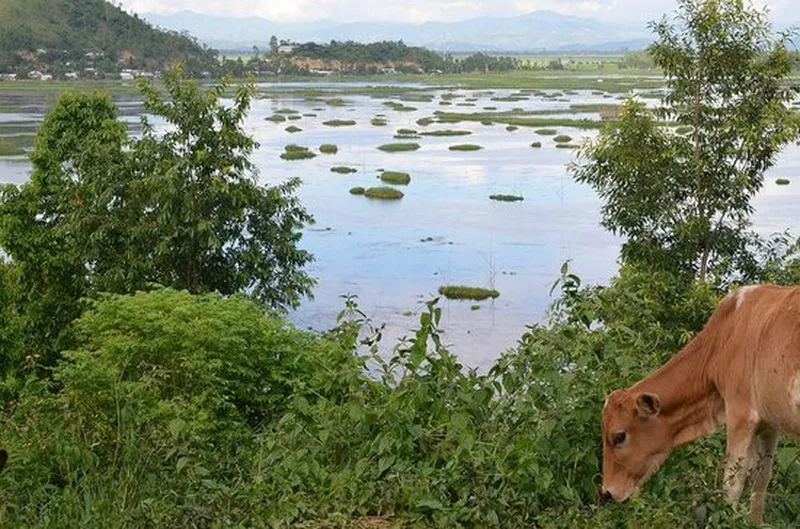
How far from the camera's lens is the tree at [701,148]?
15.7 m

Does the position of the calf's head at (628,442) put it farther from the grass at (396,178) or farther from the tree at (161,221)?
the grass at (396,178)

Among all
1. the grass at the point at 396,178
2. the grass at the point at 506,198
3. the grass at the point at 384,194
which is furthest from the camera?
the grass at the point at 396,178

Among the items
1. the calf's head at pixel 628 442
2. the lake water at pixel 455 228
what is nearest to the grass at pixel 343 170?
the lake water at pixel 455 228

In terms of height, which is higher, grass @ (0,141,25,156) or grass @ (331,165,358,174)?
grass @ (0,141,25,156)

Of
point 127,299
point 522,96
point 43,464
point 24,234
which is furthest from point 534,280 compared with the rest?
point 522,96

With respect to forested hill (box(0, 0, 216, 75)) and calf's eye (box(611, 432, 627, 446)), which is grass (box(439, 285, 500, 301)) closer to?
calf's eye (box(611, 432, 627, 446))

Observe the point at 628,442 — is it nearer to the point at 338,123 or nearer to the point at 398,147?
the point at 398,147

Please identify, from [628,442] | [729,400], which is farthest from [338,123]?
[628,442]

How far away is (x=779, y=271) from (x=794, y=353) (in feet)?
33.7

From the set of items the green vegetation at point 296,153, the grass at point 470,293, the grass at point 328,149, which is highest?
the green vegetation at point 296,153

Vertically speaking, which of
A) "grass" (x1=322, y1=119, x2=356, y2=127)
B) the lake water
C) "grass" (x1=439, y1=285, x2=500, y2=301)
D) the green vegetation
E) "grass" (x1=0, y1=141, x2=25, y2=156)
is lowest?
"grass" (x1=439, y1=285, x2=500, y2=301)

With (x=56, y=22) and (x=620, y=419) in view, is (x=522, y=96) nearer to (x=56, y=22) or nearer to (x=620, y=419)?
(x=56, y=22)

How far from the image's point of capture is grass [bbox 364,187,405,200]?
1510 inches

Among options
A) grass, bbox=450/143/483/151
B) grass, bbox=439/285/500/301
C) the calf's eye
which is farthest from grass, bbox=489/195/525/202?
the calf's eye
